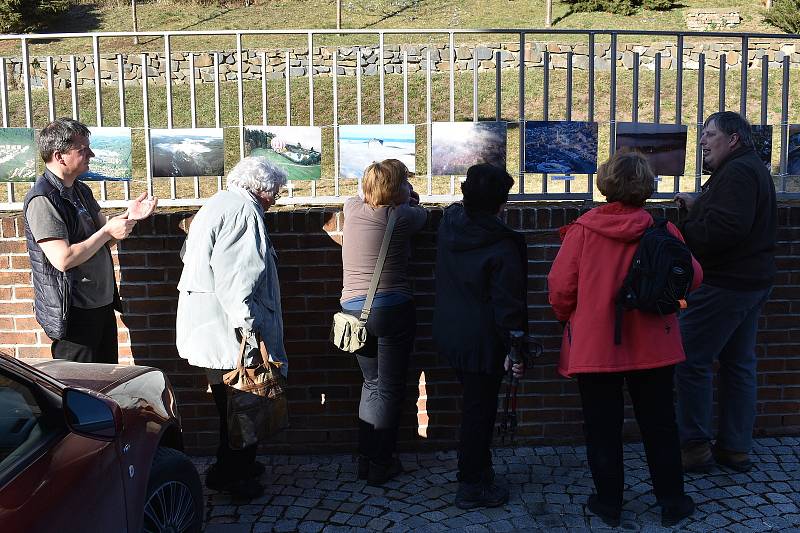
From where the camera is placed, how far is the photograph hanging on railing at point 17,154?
17.3 ft

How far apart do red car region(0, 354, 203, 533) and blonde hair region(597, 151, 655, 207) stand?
2328 mm

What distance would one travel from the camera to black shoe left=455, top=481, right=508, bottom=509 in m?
4.43

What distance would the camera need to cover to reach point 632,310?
4008 millimetres

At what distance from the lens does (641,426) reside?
419cm

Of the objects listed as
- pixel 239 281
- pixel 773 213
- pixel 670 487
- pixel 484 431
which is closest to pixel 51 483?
pixel 239 281

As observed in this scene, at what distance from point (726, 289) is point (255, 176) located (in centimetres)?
263

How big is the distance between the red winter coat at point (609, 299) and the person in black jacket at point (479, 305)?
28cm

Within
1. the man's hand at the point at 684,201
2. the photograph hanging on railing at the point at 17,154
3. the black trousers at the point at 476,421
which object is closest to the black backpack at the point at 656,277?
the black trousers at the point at 476,421

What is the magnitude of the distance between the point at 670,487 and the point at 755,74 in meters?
19.2

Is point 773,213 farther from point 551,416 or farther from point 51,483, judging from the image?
point 51,483

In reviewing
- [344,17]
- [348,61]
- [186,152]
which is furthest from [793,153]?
[344,17]

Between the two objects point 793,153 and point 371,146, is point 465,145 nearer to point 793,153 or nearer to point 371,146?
point 371,146

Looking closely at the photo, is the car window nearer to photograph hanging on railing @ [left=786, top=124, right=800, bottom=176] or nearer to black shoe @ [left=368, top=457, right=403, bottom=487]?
black shoe @ [left=368, top=457, right=403, bottom=487]

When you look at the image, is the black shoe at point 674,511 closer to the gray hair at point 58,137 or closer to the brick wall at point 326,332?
the brick wall at point 326,332
